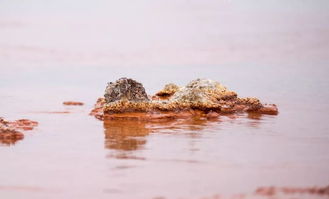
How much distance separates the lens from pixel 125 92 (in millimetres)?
25375

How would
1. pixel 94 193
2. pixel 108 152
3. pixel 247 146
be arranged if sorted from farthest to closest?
pixel 247 146, pixel 108 152, pixel 94 193

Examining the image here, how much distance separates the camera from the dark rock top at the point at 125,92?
2517 cm

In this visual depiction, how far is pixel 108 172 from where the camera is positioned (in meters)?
13.5

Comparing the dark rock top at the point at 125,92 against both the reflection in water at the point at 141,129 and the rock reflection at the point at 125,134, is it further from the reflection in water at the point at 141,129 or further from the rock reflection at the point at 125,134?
the rock reflection at the point at 125,134

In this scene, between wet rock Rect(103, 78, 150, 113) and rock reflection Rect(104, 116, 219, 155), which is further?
wet rock Rect(103, 78, 150, 113)

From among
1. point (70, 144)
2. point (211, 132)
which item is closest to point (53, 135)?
point (70, 144)

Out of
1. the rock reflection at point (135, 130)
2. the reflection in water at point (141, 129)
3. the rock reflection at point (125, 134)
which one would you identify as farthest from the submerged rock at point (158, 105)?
the rock reflection at point (125, 134)

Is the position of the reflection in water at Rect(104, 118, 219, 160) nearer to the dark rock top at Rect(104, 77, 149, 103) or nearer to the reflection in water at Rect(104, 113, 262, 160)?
the reflection in water at Rect(104, 113, 262, 160)

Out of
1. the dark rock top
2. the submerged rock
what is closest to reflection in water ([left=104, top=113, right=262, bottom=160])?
the submerged rock

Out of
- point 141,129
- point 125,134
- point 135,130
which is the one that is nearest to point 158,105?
point 141,129

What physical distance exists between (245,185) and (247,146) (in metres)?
5.52

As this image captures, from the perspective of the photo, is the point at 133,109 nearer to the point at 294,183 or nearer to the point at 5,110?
→ the point at 5,110

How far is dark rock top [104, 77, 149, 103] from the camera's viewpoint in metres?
25.2

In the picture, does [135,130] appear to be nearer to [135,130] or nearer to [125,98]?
[135,130]
